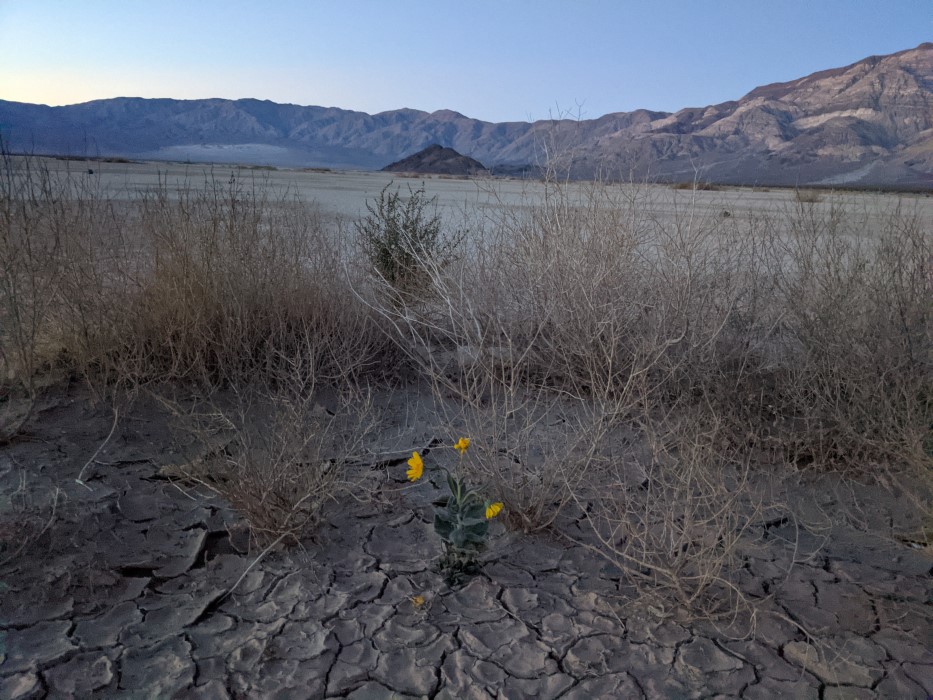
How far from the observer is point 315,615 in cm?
259

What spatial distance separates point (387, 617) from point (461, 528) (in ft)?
1.37

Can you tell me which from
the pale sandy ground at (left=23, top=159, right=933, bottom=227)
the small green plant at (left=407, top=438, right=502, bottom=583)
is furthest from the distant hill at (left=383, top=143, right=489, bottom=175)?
the small green plant at (left=407, top=438, right=502, bottom=583)

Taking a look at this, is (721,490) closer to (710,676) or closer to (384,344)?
(710,676)

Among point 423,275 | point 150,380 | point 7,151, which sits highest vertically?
point 7,151

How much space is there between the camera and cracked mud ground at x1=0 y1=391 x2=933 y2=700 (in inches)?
89.4

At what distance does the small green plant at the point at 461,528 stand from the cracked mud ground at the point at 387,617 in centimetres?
7

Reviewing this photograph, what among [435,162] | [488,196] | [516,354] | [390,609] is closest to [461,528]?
[390,609]

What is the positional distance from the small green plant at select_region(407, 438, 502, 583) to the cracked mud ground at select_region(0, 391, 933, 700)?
7 cm

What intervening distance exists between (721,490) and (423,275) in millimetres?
3892

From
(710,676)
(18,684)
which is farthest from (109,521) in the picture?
(710,676)

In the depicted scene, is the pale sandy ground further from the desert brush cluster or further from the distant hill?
the distant hill

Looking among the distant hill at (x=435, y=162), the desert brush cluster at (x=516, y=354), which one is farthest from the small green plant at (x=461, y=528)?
the distant hill at (x=435, y=162)

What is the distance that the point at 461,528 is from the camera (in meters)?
2.78

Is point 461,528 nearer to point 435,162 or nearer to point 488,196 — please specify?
point 488,196
